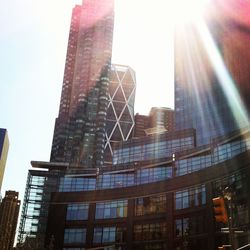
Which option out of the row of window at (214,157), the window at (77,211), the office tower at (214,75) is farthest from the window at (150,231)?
the office tower at (214,75)

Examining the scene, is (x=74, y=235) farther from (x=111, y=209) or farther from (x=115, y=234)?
(x=111, y=209)

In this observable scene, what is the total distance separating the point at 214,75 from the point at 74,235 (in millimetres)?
91591

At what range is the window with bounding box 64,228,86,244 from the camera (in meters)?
79.5

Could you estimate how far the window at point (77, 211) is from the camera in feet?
267

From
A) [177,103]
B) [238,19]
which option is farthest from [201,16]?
[177,103]

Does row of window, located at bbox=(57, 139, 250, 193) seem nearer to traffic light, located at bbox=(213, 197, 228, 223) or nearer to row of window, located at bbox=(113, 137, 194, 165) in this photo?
row of window, located at bbox=(113, 137, 194, 165)

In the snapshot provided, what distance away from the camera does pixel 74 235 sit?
80.4m

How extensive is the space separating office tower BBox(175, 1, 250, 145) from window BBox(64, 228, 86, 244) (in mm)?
67351

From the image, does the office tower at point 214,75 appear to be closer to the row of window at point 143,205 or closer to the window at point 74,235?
the row of window at point 143,205

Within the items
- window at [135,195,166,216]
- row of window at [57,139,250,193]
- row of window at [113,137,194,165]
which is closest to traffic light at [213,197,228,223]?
row of window at [57,139,250,193]

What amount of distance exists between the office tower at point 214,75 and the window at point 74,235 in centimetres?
6735

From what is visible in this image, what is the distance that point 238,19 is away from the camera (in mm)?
147250

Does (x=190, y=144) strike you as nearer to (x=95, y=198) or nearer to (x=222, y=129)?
(x=222, y=129)

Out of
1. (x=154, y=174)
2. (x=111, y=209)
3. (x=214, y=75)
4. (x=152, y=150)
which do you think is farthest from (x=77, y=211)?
(x=214, y=75)
